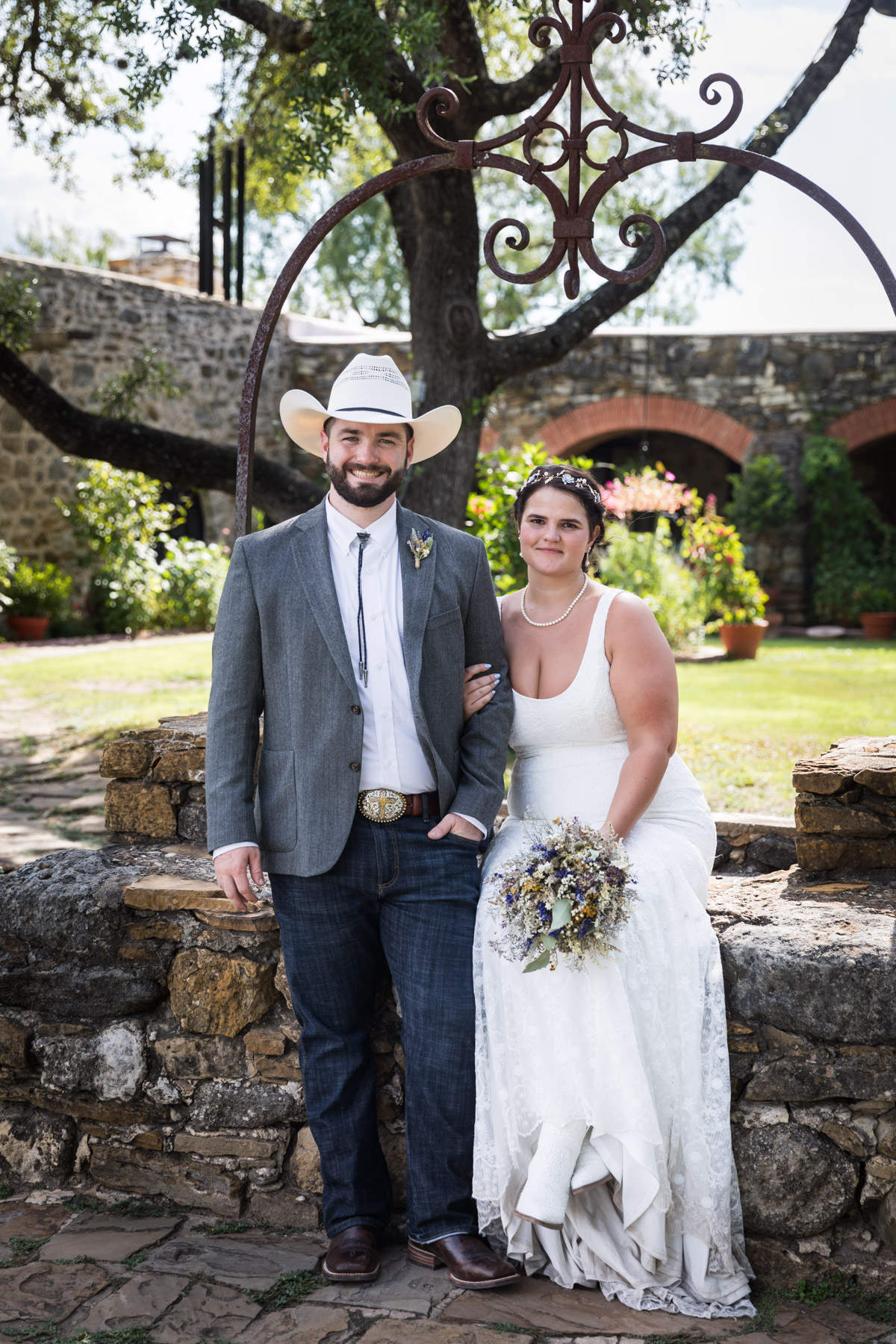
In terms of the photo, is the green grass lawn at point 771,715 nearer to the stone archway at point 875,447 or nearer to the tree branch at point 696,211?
the tree branch at point 696,211

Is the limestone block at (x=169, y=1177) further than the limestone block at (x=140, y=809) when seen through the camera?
No

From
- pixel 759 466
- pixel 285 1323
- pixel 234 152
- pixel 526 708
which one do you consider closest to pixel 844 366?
pixel 759 466

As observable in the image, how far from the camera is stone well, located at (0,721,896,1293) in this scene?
2.43 metres

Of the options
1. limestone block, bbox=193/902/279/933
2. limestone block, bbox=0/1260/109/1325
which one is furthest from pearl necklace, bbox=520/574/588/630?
limestone block, bbox=0/1260/109/1325

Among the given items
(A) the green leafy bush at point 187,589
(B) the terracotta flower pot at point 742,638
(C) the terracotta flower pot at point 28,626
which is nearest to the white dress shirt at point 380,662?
(B) the terracotta flower pot at point 742,638

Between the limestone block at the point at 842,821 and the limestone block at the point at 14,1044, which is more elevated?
the limestone block at the point at 842,821

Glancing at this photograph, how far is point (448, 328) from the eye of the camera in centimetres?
557

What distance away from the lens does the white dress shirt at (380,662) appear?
8.43 ft

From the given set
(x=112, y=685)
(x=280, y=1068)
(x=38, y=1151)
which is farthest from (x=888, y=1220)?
(x=112, y=685)

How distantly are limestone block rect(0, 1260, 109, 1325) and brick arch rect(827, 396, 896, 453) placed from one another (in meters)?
12.2

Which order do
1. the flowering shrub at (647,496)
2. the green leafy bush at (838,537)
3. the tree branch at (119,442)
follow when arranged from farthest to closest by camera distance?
1. the green leafy bush at (838,537)
2. the flowering shrub at (647,496)
3. the tree branch at (119,442)

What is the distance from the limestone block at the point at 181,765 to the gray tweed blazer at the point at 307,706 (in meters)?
0.64

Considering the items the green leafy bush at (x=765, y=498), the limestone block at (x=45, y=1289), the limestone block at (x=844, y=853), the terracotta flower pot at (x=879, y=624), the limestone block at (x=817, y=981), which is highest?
the green leafy bush at (x=765, y=498)

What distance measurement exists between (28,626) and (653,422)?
696cm
